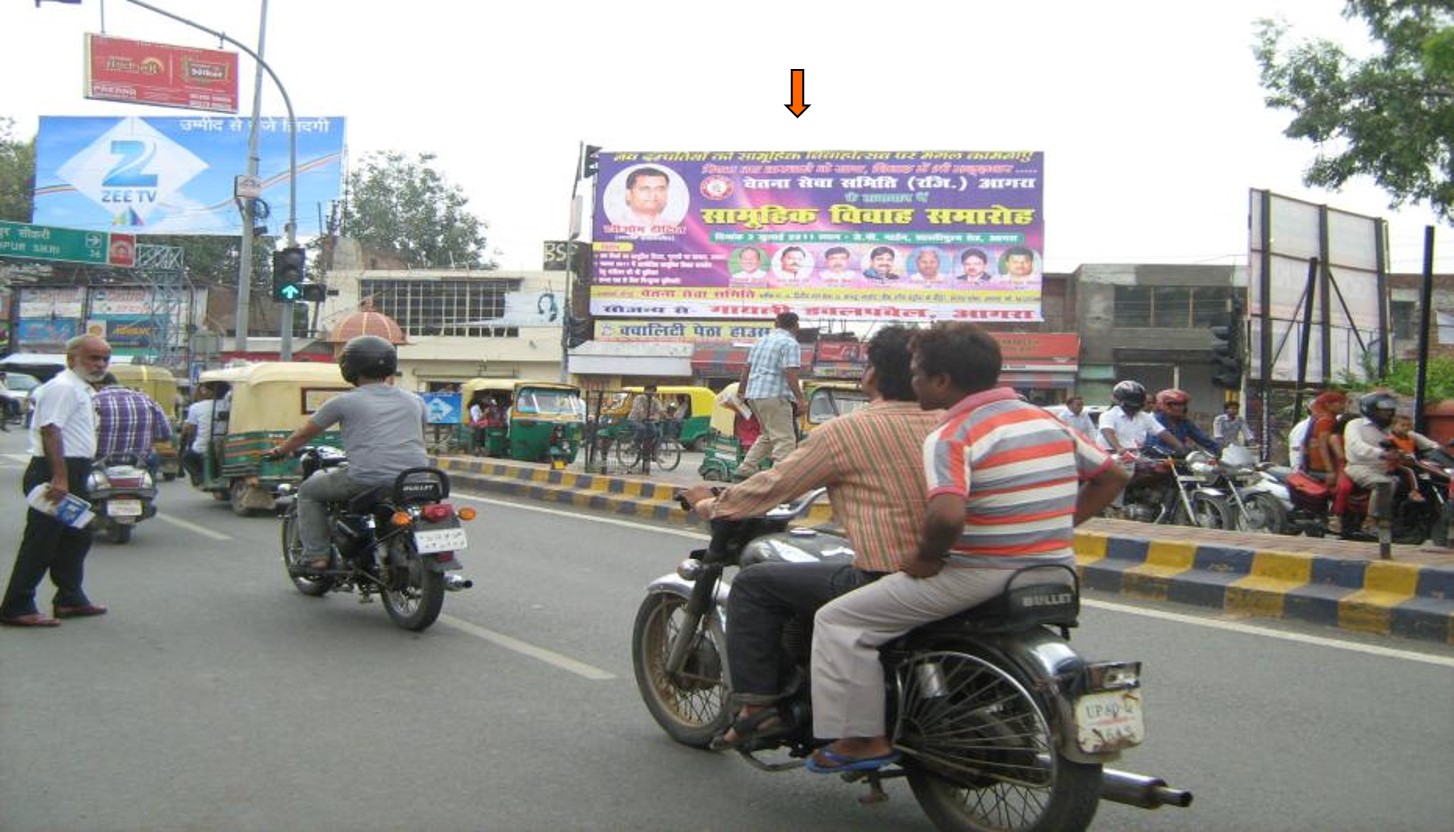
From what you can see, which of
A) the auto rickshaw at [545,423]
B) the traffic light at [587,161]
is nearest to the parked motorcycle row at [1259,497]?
the auto rickshaw at [545,423]

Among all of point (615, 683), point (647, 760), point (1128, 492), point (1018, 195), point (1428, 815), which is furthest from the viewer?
point (1018, 195)

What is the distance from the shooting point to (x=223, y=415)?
41.1 ft

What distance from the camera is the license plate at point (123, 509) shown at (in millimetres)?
9047

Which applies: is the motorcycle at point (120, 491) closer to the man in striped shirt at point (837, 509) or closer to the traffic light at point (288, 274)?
the man in striped shirt at point (837, 509)

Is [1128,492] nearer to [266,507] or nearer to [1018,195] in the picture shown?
[266,507]

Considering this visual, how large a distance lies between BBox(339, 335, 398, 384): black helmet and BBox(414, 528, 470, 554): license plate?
1085 millimetres

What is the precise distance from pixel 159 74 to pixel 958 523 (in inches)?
1117

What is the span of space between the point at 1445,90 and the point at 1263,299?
3.24 meters

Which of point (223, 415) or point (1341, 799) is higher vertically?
point (223, 415)

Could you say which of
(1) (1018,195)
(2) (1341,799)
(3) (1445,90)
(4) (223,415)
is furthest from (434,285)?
(2) (1341,799)

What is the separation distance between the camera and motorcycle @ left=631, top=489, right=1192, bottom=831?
3.02 metres

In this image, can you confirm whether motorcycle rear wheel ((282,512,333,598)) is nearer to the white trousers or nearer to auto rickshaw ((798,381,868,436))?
the white trousers

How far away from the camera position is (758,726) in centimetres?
370

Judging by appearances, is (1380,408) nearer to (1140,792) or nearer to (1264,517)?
(1264,517)
